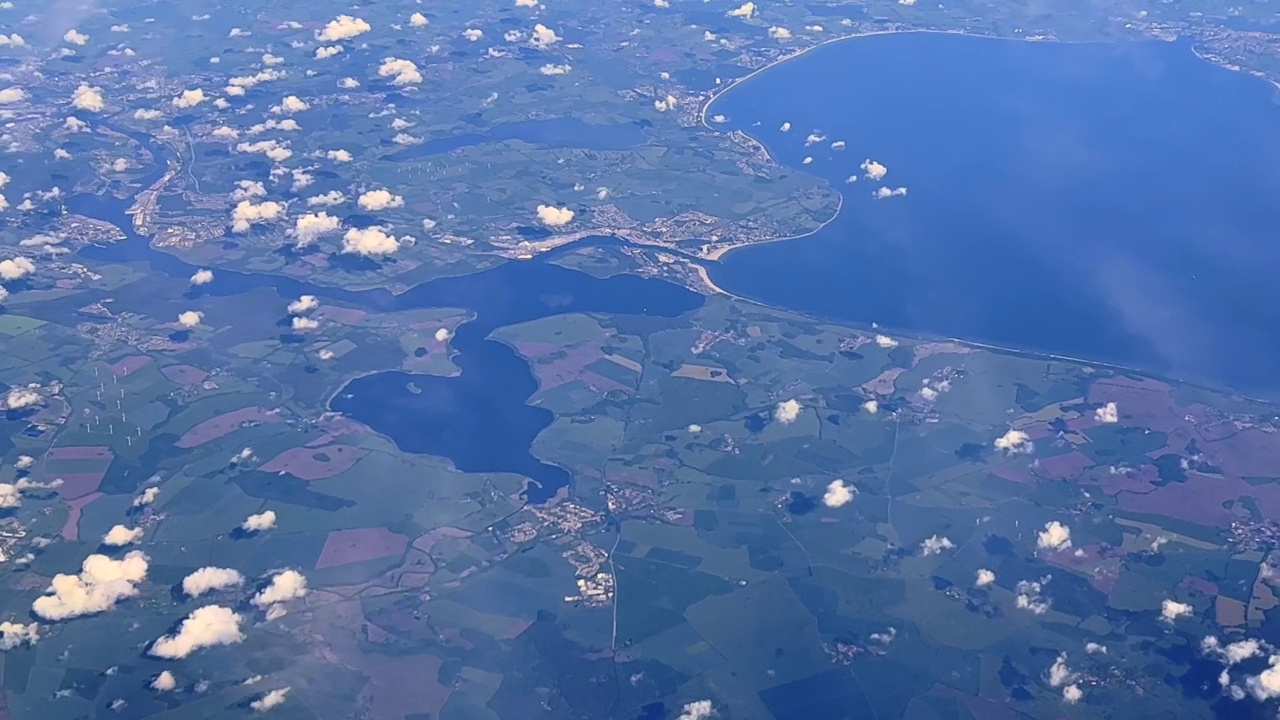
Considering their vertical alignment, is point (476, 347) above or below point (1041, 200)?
below

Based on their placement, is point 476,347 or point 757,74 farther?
point 757,74

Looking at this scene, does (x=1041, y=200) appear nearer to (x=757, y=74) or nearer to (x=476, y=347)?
(x=757, y=74)

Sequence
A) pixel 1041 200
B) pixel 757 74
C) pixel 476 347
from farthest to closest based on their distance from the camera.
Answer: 1. pixel 757 74
2. pixel 1041 200
3. pixel 476 347

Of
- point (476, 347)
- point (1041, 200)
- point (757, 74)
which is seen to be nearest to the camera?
point (476, 347)

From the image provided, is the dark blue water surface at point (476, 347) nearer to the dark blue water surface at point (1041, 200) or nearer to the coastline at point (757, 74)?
the coastline at point (757, 74)

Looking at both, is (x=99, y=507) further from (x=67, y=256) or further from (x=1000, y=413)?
(x=1000, y=413)

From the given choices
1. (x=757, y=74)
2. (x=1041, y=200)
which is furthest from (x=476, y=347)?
(x=757, y=74)
